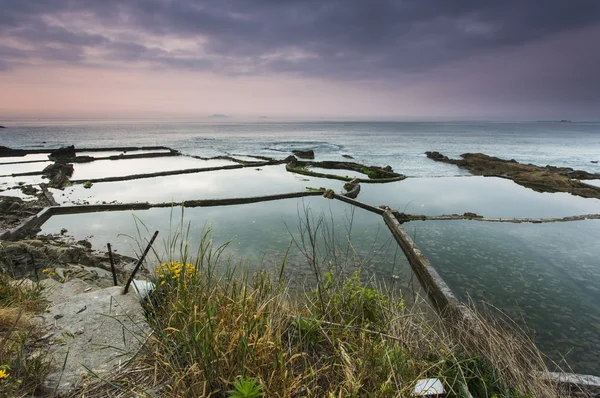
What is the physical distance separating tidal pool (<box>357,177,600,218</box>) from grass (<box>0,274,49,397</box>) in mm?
16308

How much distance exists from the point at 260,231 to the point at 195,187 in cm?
1157

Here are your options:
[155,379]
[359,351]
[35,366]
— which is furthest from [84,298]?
[359,351]

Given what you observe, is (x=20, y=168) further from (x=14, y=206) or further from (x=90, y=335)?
(x=90, y=335)

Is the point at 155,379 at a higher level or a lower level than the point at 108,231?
higher

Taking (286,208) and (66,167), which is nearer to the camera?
(286,208)

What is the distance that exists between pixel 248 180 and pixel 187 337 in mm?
23387

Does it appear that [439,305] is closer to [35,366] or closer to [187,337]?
[187,337]

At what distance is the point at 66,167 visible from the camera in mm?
29719

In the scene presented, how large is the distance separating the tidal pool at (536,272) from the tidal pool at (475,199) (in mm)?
2985

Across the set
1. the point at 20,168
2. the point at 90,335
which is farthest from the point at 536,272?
the point at 20,168

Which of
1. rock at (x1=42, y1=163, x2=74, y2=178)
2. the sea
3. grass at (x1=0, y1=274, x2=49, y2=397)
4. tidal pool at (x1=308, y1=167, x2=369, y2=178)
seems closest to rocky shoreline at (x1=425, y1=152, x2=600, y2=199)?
the sea

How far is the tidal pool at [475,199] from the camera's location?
17.7 m

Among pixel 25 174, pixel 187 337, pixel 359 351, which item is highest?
pixel 187 337

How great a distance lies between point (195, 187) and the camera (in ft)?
73.5
